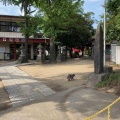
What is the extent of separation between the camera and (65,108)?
9.17 m

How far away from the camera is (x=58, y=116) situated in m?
8.25

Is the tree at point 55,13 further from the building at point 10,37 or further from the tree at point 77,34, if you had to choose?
the building at point 10,37

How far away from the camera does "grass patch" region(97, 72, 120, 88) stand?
40.8ft

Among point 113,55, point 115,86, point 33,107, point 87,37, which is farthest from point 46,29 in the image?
point 33,107

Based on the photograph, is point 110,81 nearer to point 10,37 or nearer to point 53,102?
point 53,102

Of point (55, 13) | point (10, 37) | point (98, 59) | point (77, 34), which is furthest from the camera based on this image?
point (10, 37)

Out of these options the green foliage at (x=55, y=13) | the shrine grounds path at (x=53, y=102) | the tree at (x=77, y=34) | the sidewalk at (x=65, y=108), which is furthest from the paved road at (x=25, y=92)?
the tree at (x=77, y=34)

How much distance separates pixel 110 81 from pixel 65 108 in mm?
4249

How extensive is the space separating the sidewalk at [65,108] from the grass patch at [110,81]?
49.3 inches

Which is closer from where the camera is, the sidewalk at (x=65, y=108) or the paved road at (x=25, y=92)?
the sidewalk at (x=65, y=108)

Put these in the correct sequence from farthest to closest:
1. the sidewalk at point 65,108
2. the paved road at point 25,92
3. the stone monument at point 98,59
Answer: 1. the stone monument at point 98,59
2. the paved road at point 25,92
3. the sidewalk at point 65,108

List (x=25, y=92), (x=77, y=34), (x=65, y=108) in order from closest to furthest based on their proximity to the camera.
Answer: (x=65, y=108), (x=25, y=92), (x=77, y=34)

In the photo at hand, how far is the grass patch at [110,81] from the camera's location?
1242cm

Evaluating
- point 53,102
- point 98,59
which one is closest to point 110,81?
point 98,59
